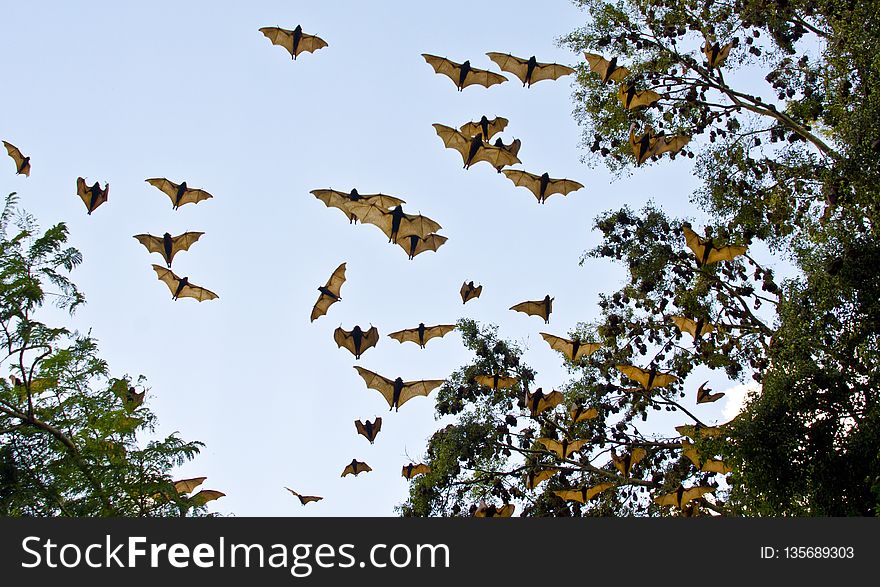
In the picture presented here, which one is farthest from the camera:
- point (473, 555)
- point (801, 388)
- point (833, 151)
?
point (833, 151)

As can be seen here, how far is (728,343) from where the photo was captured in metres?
12.2

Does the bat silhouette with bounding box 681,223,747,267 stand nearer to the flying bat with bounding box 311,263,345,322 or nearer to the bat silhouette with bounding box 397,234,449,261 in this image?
the bat silhouette with bounding box 397,234,449,261

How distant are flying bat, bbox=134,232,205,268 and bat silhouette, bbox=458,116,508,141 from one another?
5.06 metres

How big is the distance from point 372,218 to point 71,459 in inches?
231

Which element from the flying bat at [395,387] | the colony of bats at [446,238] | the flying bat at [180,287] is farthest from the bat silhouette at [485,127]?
the flying bat at [180,287]

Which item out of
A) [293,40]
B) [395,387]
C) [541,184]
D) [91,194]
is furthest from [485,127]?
[91,194]

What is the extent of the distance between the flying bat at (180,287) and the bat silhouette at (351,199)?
11.7 feet

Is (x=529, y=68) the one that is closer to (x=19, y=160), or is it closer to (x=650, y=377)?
(x=650, y=377)

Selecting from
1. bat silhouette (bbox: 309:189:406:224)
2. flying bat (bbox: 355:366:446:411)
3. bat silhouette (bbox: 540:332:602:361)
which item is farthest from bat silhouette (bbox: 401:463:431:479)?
bat silhouette (bbox: 309:189:406:224)

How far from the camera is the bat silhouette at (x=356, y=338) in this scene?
47.0 feet

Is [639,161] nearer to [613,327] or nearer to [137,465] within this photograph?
[613,327]

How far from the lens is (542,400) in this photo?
502 inches

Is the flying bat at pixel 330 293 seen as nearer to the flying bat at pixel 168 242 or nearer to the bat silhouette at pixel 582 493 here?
the flying bat at pixel 168 242

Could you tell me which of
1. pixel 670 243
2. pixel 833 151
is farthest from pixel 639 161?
pixel 833 151
